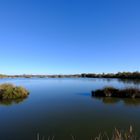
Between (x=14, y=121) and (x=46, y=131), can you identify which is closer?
(x=46, y=131)

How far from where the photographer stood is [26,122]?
33.3 feet

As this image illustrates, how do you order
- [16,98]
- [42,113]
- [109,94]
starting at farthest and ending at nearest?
[109,94] → [16,98] → [42,113]

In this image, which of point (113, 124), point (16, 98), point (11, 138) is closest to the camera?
point (11, 138)

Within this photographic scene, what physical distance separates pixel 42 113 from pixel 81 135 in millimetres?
4819

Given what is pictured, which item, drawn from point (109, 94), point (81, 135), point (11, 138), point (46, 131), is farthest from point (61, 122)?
point (109, 94)

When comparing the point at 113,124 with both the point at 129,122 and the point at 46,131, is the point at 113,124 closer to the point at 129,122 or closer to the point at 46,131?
the point at 129,122

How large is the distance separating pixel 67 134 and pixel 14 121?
3788 millimetres

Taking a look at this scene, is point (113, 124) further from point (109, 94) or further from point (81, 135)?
point (109, 94)

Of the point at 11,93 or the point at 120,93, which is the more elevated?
the point at 11,93

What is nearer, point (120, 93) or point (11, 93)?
point (11, 93)

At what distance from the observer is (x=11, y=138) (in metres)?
7.60

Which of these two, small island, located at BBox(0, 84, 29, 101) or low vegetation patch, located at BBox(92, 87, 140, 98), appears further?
low vegetation patch, located at BBox(92, 87, 140, 98)

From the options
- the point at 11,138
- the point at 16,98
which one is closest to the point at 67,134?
the point at 11,138

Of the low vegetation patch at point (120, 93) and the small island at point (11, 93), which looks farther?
the low vegetation patch at point (120, 93)
